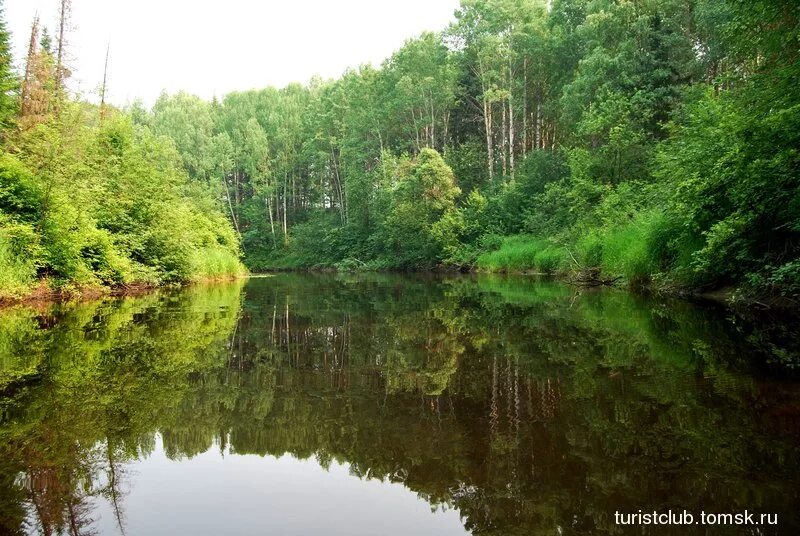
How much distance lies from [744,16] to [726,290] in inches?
200

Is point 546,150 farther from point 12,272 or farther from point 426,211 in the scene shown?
point 12,272

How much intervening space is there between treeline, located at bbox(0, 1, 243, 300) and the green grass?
13.8 m

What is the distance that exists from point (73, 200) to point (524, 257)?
703 inches

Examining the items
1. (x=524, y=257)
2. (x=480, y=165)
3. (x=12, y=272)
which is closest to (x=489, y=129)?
(x=480, y=165)

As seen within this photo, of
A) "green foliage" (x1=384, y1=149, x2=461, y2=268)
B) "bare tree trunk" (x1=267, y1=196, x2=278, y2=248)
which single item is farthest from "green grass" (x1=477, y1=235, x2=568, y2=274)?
"bare tree trunk" (x1=267, y1=196, x2=278, y2=248)

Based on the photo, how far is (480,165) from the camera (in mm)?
34875

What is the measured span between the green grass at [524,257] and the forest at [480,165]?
123 millimetres

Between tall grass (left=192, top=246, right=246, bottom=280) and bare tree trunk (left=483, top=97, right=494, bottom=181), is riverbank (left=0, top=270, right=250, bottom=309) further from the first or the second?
bare tree trunk (left=483, top=97, right=494, bottom=181)

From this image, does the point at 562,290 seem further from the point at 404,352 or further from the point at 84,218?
the point at 84,218

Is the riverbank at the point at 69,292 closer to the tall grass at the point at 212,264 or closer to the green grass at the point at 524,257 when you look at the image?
the tall grass at the point at 212,264

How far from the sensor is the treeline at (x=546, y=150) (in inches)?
314

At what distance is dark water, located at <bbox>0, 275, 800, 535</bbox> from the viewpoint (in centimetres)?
233

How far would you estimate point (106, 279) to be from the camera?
1451 cm

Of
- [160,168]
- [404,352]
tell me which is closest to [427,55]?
[160,168]
